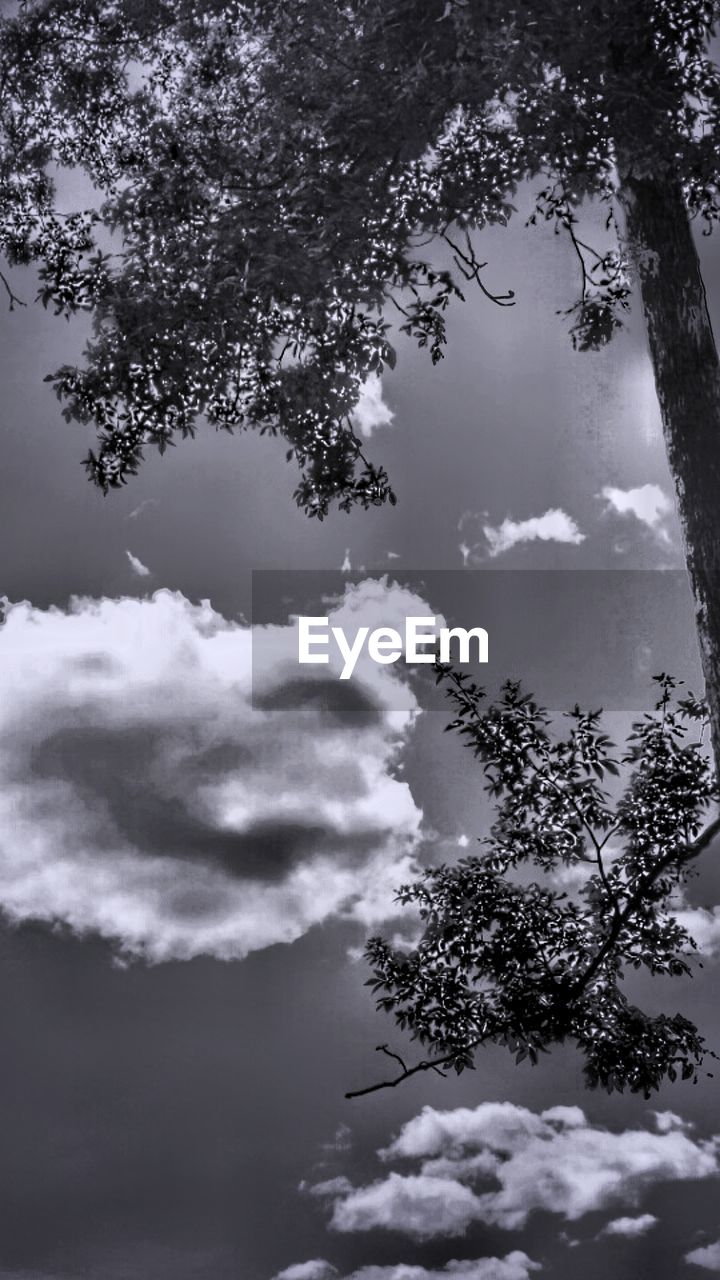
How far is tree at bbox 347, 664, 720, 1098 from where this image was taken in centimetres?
530

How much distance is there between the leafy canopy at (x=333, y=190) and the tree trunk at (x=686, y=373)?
240 mm

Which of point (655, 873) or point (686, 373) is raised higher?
point (686, 373)

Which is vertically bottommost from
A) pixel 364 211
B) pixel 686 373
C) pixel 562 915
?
pixel 562 915

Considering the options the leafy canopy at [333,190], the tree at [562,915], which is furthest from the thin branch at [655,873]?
the leafy canopy at [333,190]

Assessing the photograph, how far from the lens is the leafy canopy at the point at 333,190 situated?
5270mm

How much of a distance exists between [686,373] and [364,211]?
1.94m

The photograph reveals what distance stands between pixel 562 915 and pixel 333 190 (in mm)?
4033

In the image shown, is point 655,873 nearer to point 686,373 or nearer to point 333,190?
point 686,373

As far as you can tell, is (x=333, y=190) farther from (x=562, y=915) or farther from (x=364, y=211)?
(x=562, y=915)

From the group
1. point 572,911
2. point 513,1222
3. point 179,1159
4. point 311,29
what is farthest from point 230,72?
point 513,1222

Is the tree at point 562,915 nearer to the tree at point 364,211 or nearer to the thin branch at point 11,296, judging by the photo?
the tree at point 364,211

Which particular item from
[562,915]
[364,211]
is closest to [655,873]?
[562,915]

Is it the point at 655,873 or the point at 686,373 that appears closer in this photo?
the point at 686,373

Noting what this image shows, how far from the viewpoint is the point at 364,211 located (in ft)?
18.9
